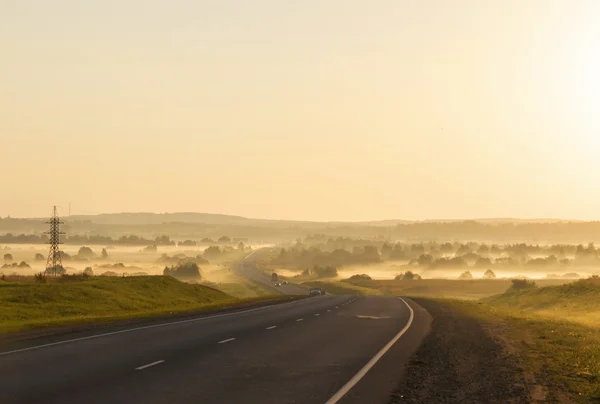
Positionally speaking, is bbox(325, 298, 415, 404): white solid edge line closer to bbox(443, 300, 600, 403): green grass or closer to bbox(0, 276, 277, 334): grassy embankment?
bbox(443, 300, 600, 403): green grass

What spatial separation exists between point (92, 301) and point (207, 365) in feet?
102

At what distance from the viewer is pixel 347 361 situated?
18.7 meters

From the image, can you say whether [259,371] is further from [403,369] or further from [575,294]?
[575,294]

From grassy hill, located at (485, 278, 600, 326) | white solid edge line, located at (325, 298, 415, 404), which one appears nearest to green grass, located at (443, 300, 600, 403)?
white solid edge line, located at (325, 298, 415, 404)

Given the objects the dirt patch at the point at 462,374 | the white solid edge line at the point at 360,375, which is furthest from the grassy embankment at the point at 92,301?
the dirt patch at the point at 462,374

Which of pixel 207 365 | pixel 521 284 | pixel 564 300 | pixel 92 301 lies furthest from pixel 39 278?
pixel 521 284

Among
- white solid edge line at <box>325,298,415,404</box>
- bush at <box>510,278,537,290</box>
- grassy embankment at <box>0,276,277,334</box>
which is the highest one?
white solid edge line at <box>325,298,415,404</box>

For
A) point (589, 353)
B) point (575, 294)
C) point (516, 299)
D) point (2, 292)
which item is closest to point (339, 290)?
point (516, 299)

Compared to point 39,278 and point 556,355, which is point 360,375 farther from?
point 39,278

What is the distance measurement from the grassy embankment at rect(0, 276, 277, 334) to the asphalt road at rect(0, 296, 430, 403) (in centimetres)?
769

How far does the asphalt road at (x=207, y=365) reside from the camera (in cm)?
1306

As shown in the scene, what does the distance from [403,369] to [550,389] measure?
12.1 ft

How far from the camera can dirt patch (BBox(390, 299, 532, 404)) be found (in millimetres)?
13641

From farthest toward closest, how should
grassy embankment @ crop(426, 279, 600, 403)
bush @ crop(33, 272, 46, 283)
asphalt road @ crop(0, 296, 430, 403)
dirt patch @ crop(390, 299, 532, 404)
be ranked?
bush @ crop(33, 272, 46, 283) < grassy embankment @ crop(426, 279, 600, 403) < dirt patch @ crop(390, 299, 532, 404) < asphalt road @ crop(0, 296, 430, 403)
